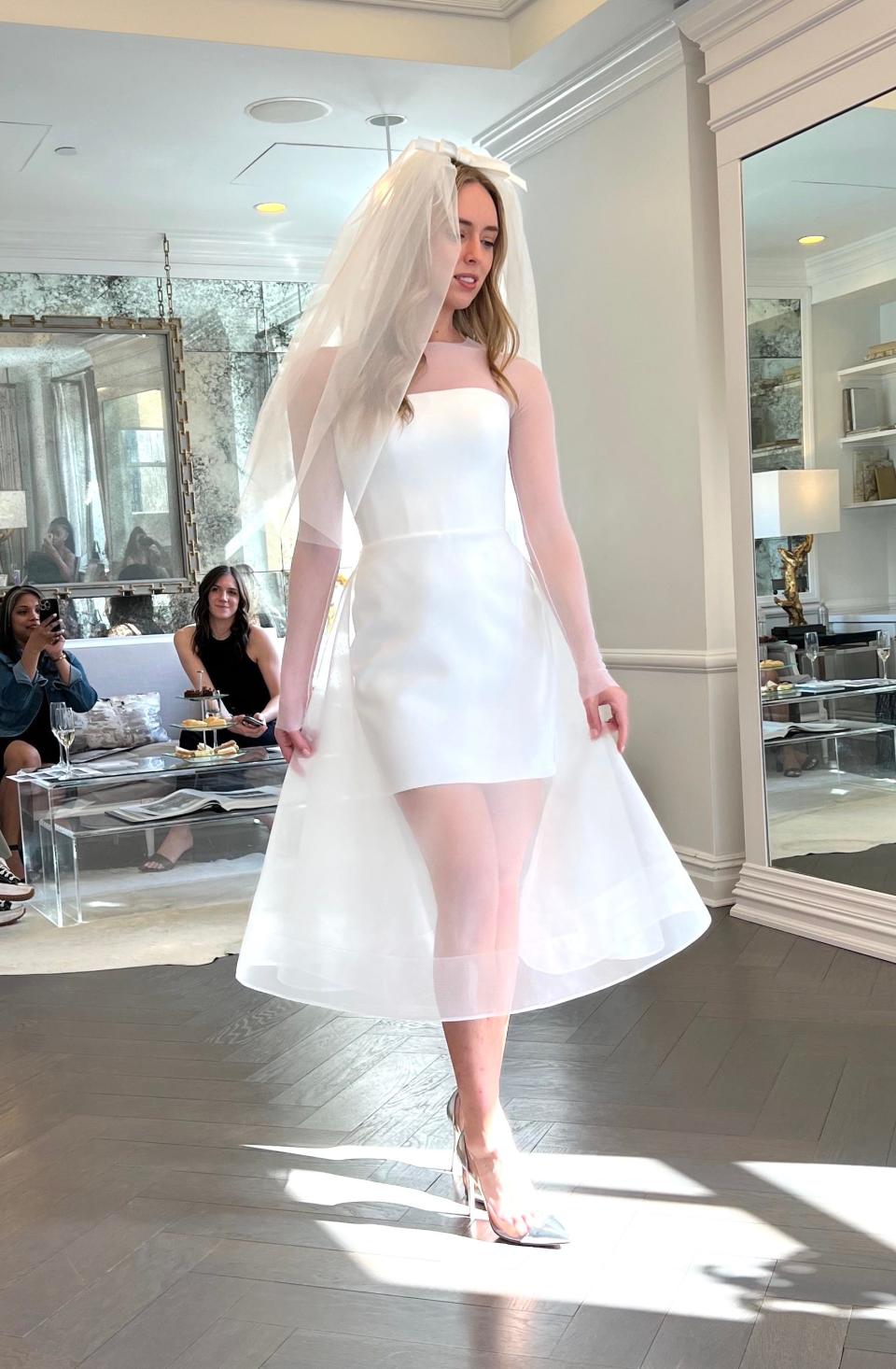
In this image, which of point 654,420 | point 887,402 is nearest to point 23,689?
point 654,420

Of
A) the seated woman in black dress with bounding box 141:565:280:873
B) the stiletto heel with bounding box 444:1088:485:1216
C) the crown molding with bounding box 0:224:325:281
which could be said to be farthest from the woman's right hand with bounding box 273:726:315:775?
the crown molding with bounding box 0:224:325:281

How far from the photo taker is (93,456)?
7.05m

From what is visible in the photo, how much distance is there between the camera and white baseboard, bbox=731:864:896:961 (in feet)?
12.8

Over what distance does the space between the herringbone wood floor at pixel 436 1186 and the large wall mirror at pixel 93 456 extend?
146 inches

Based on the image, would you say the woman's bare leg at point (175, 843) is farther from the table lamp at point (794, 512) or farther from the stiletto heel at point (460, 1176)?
the stiletto heel at point (460, 1176)

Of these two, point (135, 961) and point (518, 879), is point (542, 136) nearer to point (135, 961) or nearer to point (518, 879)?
point (135, 961)

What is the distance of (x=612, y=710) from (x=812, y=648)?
6.55 feet

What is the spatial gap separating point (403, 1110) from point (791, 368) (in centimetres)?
252

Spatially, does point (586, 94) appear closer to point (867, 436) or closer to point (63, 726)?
point (867, 436)

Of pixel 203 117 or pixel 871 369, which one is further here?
pixel 203 117

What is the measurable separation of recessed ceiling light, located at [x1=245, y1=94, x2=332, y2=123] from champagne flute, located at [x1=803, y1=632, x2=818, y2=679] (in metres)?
2.88

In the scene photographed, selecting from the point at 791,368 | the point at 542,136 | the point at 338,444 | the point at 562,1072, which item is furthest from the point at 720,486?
the point at 338,444

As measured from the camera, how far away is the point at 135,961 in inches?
169

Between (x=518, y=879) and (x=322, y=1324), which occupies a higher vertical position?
(x=518, y=879)
